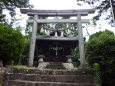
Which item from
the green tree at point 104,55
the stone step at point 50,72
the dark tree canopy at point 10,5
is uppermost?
the dark tree canopy at point 10,5

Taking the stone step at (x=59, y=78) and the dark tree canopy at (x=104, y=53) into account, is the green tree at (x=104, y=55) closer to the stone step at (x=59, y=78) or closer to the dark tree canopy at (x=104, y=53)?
the dark tree canopy at (x=104, y=53)

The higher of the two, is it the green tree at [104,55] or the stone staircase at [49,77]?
the green tree at [104,55]

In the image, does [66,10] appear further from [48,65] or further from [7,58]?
[7,58]

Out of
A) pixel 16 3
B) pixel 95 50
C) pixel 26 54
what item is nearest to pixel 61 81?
pixel 95 50

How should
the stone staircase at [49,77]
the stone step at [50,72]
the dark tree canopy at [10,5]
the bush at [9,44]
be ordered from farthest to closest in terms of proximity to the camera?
1. the dark tree canopy at [10,5]
2. the bush at [9,44]
3. the stone step at [50,72]
4. the stone staircase at [49,77]

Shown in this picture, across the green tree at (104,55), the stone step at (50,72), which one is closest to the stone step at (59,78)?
the stone step at (50,72)

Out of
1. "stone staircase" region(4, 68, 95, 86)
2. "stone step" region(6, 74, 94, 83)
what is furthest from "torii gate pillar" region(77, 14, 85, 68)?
"stone step" region(6, 74, 94, 83)

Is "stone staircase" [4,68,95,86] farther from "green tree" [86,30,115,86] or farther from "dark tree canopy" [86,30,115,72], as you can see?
"dark tree canopy" [86,30,115,72]

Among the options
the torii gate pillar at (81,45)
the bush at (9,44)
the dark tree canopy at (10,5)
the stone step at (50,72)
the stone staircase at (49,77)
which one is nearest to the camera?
the stone staircase at (49,77)

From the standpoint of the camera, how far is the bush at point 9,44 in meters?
8.14

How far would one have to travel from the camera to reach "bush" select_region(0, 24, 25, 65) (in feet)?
26.7

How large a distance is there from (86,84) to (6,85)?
165 inches

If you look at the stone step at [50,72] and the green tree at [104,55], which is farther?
the stone step at [50,72]

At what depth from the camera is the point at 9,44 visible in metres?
8.26
